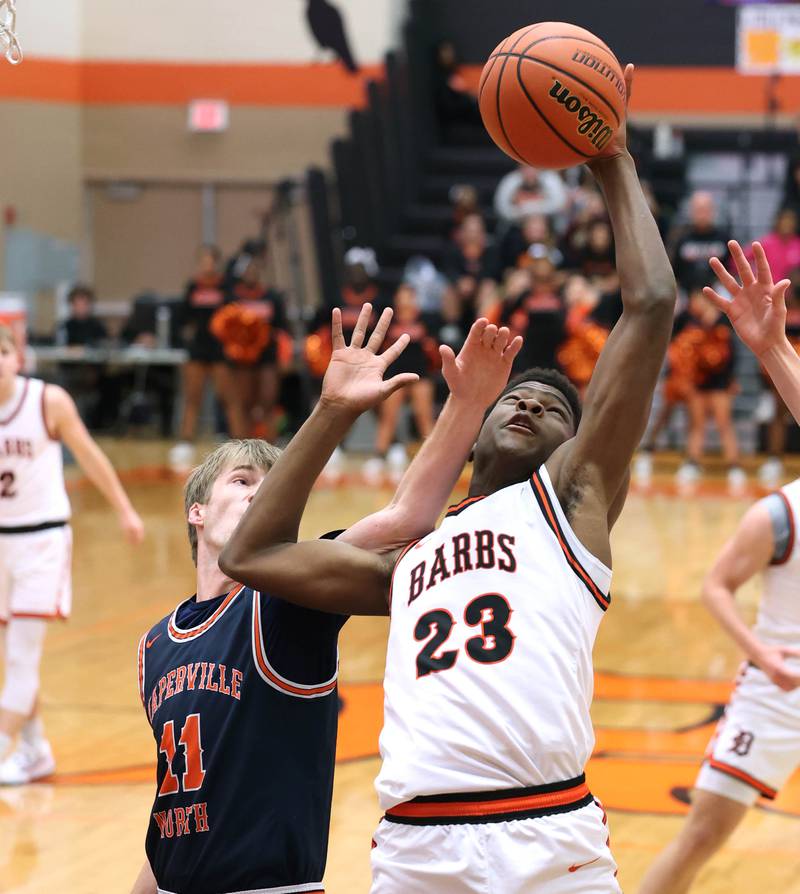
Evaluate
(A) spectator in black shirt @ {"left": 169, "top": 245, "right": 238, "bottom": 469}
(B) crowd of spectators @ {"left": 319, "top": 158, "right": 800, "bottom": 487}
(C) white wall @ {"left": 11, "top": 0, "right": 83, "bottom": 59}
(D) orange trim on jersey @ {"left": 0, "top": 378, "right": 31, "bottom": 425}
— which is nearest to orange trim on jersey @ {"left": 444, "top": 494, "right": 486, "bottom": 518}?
(D) orange trim on jersey @ {"left": 0, "top": 378, "right": 31, "bottom": 425}

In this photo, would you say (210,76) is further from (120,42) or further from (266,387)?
(266,387)

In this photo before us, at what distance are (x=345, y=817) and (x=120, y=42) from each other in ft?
59.2

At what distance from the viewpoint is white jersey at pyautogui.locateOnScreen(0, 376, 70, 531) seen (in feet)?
18.9

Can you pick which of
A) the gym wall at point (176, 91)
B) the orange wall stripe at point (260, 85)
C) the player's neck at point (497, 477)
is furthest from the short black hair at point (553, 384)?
the gym wall at point (176, 91)

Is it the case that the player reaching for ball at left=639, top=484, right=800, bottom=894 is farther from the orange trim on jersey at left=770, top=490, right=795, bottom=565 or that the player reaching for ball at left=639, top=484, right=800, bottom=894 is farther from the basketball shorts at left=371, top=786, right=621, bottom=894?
the basketball shorts at left=371, top=786, right=621, bottom=894

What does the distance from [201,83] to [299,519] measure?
1950 cm

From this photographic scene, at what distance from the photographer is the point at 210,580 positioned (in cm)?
301

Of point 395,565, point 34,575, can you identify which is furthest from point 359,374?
point 34,575

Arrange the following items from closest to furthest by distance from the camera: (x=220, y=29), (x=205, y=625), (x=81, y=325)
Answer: (x=205, y=625)
(x=81, y=325)
(x=220, y=29)

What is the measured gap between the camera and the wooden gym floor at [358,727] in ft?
15.6

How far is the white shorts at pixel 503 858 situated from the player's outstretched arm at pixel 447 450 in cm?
58

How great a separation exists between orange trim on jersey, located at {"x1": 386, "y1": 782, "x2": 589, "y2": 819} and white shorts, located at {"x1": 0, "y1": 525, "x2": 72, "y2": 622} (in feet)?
11.5

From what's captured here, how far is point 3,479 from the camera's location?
5773mm

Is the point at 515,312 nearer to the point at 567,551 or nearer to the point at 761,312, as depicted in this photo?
the point at 761,312
